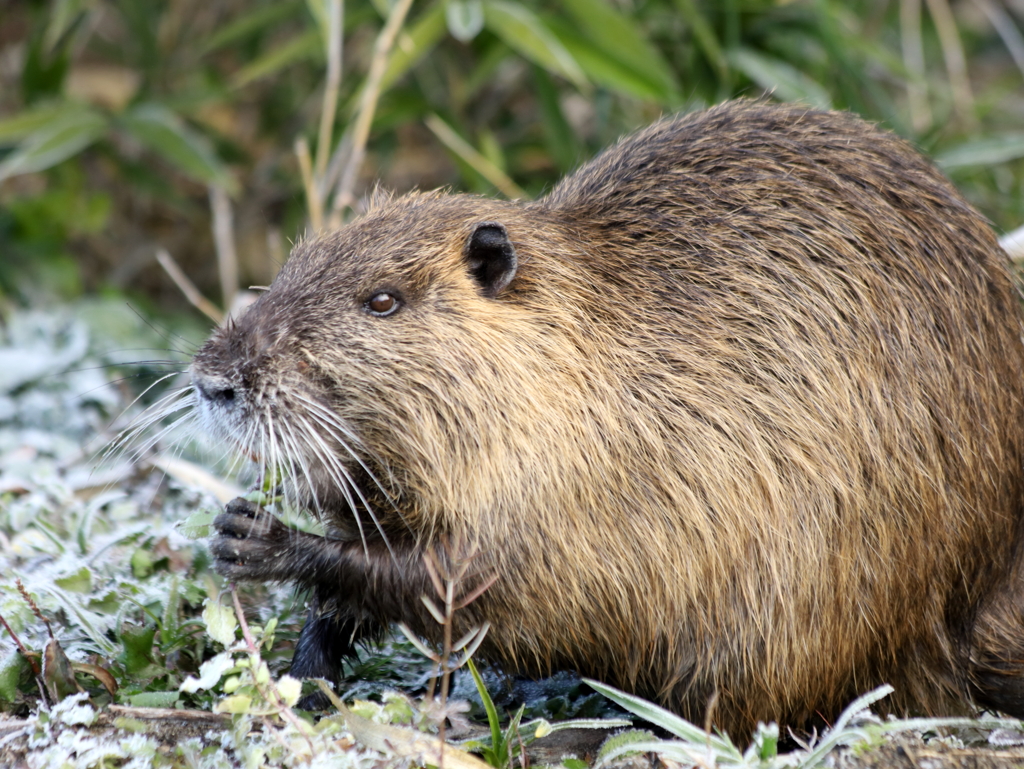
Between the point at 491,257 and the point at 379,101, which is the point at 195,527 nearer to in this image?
the point at 491,257

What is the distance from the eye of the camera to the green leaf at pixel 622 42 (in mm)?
3887

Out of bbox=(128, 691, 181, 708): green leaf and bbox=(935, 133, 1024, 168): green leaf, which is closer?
bbox=(128, 691, 181, 708): green leaf

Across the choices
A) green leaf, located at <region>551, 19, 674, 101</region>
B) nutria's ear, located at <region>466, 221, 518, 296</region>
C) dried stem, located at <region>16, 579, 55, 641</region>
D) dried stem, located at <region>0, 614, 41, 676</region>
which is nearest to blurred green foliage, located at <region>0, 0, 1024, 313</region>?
green leaf, located at <region>551, 19, 674, 101</region>

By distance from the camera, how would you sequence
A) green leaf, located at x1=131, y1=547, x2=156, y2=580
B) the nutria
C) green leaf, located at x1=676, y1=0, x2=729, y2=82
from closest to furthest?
the nutria < green leaf, located at x1=131, y1=547, x2=156, y2=580 < green leaf, located at x1=676, y1=0, x2=729, y2=82

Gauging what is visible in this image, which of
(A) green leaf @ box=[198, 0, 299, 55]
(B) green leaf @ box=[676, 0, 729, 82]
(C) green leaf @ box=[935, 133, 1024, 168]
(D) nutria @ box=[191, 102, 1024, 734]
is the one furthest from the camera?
(A) green leaf @ box=[198, 0, 299, 55]

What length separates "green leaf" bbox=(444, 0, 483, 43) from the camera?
3.66m

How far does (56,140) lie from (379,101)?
119 centimetres

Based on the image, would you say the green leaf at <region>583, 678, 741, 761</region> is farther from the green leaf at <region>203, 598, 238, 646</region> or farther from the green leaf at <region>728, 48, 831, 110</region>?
the green leaf at <region>728, 48, 831, 110</region>

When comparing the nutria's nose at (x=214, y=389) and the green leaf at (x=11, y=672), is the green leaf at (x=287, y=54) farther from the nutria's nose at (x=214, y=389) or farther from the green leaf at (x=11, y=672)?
the green leaf at (x=11, y=672)

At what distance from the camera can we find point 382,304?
→ 7.21ft

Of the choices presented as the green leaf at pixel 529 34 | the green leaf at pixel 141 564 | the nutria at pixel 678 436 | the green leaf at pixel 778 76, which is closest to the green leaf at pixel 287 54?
the green leaf at pixel 529 34

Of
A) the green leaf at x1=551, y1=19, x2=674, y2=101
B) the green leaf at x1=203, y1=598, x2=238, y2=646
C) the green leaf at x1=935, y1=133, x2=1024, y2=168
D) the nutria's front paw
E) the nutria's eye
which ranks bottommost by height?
the green leaf at x1=203, y1=598, x2=238, y2=646

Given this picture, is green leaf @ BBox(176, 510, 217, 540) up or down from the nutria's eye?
down

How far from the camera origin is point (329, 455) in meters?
2.06
